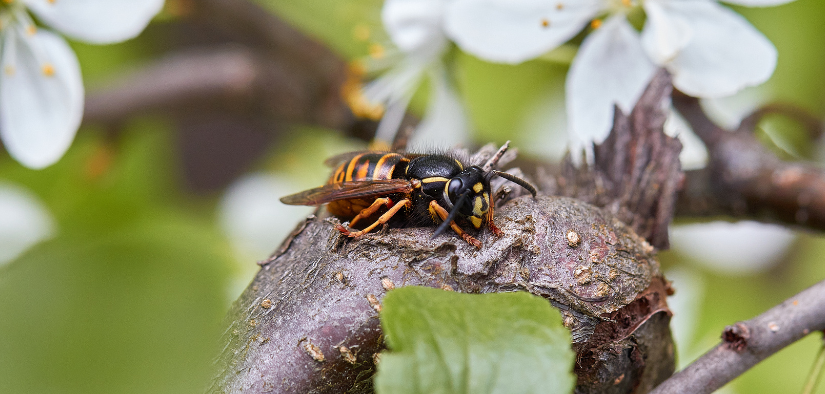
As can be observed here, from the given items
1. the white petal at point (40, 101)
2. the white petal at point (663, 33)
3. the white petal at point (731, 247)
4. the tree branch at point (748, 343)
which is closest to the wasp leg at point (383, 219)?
the tree branch at point (748, 343)

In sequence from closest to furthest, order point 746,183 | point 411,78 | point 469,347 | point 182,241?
point 469,347 < point 746,183 < point 182,241 < point 411,78

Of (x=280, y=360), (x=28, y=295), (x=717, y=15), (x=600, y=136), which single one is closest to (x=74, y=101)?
(x=28, y=295)

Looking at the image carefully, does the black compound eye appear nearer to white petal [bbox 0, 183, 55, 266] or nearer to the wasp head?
the wasp head

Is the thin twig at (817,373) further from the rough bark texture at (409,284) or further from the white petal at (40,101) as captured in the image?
the white petal at (40,101)

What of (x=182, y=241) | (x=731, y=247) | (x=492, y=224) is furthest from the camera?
(x=731, y=247)

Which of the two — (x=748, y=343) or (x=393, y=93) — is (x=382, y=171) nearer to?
(x=748, y=343)

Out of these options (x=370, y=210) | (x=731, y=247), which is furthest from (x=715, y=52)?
(x=731, y=247)
